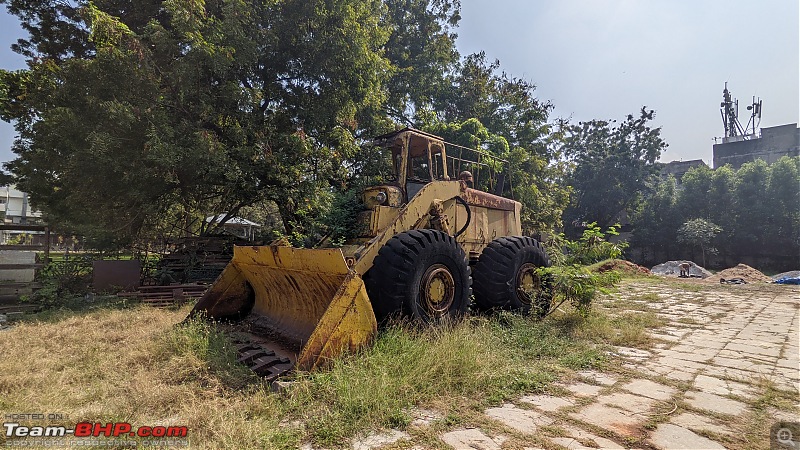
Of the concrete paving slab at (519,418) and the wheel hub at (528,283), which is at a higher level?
the wheel hub at (528,283)

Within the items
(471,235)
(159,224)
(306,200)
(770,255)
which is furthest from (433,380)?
(770,255)

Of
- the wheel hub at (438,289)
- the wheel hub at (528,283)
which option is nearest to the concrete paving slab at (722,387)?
the wheel hub at (528,283)

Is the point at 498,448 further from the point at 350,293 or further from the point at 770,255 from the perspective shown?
the point at 770,255

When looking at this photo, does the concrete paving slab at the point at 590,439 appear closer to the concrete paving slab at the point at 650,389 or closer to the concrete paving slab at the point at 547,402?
the concrete paving slab at the point at 547,402

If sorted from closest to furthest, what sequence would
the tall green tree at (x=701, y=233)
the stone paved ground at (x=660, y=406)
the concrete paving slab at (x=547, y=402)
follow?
the stone paved ground at (x=660, y=406) → the concrete paving slab at (x=547, y=402) → the tall green tree at (x=701, y=233)

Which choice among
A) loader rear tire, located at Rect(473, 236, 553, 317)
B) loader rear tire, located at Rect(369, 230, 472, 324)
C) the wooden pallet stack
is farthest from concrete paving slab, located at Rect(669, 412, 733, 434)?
the wooden pallet stack

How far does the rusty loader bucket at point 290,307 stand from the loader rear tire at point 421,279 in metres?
0.48

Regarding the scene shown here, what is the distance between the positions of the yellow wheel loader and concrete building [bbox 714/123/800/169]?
4316 centimetres

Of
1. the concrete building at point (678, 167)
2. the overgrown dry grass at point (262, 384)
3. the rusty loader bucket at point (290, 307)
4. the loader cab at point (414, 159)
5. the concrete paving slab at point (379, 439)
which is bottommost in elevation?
the concrete paving slab at point (379, 439)

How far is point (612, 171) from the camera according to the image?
1110 inches

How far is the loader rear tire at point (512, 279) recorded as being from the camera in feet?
19.1

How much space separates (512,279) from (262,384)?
12.7 feet

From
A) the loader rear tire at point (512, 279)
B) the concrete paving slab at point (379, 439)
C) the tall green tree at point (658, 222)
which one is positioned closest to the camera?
the concrete paving slab at point (379, 439)

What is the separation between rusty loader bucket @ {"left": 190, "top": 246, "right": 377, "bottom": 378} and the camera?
358cm
